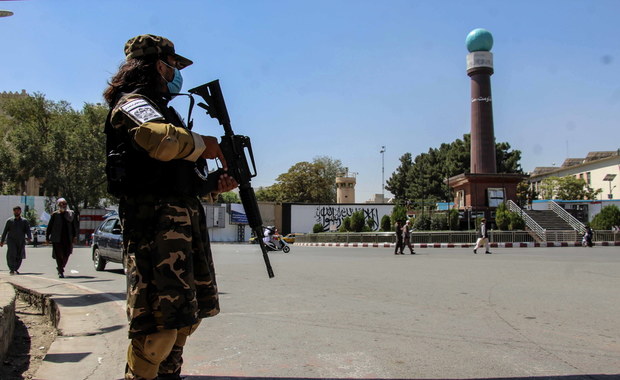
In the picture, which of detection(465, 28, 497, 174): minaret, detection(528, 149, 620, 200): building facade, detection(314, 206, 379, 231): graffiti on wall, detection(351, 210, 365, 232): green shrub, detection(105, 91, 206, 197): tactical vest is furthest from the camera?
detection(528, 149, 620, 200): building facade

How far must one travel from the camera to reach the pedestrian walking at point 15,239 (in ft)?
34.9

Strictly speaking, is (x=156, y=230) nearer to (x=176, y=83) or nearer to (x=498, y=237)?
(x=176, y=83)

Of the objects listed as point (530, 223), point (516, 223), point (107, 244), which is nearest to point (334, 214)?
point (530, 223)

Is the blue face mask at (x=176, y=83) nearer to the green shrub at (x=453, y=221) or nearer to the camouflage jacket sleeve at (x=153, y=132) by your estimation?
the camouflage jacket sleeve at (x=153, y=132)

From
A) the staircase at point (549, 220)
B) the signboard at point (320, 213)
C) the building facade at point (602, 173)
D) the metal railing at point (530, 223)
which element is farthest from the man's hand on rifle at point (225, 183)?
the building facade at point (602, 173)

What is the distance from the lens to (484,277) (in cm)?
991

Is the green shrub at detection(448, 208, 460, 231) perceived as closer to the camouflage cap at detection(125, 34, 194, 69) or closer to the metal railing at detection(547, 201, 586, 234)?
the metal railing at detection(547, 201, 586, 234)

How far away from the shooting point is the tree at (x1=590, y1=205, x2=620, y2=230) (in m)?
33.1

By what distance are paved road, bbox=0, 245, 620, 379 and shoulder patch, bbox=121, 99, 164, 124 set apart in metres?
1.88

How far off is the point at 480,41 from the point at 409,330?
142ft

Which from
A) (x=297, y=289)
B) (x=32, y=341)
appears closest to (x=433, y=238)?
(x=297, y=289)

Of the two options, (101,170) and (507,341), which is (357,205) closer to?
(101,170)

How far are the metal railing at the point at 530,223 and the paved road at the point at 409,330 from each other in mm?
24198

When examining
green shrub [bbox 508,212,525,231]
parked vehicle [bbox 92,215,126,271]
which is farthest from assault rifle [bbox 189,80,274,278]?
green shrub [bbox 508,212,525,231]
